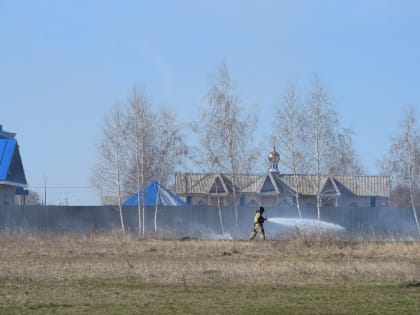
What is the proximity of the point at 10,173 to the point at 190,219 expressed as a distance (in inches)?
553

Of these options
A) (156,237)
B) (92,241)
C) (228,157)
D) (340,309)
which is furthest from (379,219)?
(340,309)

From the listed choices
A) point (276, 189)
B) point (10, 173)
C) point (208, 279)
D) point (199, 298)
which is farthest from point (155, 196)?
point (199, 298)

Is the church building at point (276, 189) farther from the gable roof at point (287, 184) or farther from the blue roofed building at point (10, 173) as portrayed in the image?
the blue roofed building at point (10, 173)

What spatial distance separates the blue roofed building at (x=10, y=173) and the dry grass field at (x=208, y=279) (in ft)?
72.6

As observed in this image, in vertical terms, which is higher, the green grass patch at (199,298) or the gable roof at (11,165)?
the gable roof at (11,165)

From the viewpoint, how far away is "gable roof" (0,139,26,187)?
51094mm

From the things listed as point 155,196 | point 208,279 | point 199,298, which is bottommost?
point 199,298

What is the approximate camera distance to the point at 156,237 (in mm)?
36219

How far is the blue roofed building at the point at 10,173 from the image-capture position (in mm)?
51094

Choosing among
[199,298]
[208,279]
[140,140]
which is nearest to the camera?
[199,298]

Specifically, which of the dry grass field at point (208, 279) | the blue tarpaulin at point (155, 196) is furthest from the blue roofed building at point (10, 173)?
the dry grass field at point (208, 279)

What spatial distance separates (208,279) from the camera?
711 inches

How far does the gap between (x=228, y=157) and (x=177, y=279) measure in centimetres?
2506

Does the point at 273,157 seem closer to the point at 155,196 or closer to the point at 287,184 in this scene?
the point at 155,196
